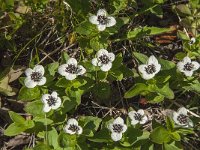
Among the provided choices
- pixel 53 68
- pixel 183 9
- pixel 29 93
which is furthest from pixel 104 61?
pixel 183 9

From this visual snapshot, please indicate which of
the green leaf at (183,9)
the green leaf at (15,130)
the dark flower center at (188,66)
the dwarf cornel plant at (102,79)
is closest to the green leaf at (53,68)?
the dwarf cornel plant at (102,79)

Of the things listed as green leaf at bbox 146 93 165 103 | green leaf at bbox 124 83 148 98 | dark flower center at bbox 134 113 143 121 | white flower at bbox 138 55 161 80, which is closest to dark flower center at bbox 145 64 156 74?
white flower at bbox 138 55 161 80

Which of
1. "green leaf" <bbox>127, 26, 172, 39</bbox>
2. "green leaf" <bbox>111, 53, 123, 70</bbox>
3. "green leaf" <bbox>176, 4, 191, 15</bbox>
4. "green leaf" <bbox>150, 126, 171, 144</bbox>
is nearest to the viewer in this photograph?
"green leaf" <bbox>150, 126, 171, 144</bbox>

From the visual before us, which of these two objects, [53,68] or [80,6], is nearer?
[53,68]

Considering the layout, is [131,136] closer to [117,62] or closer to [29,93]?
[117,62]

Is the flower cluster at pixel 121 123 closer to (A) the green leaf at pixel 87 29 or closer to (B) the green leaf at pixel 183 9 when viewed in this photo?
(A) the green leaf at pixel 87 29

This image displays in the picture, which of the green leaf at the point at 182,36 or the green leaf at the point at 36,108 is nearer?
the green leaf at the point at 36,108

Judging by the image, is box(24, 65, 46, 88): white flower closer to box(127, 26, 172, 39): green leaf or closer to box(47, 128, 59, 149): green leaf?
box(47, 128, 59, 149): green leaf
